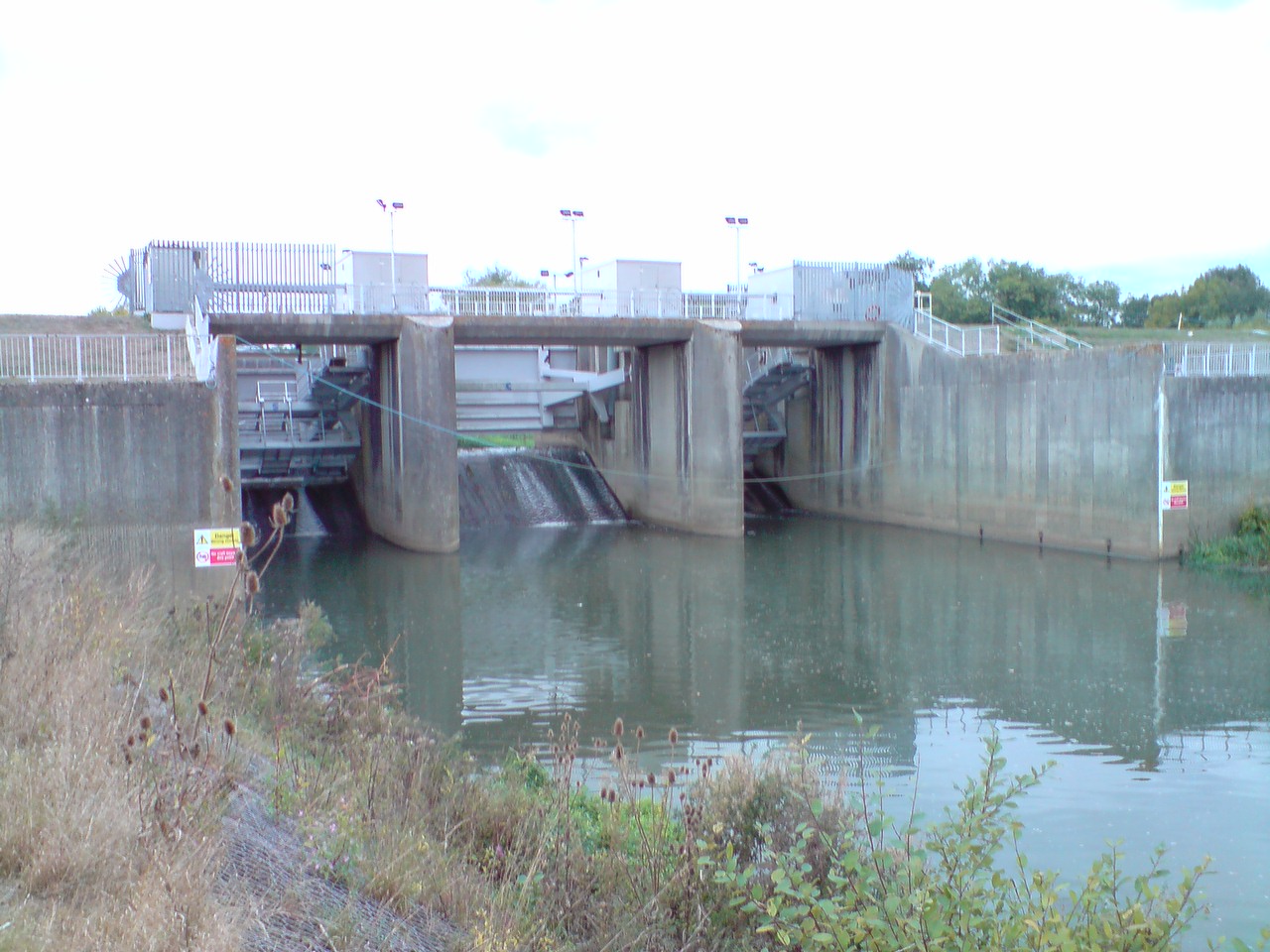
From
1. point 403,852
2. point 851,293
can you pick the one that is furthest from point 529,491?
point 403,852

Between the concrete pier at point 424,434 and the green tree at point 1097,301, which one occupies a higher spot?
the green tree at point 1097,301

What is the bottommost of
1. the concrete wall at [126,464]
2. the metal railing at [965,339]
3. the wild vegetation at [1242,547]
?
the wild vegetation at [1242,547]

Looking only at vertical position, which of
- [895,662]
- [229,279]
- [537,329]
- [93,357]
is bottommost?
[895,662]

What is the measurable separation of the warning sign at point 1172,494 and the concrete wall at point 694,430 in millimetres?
8369

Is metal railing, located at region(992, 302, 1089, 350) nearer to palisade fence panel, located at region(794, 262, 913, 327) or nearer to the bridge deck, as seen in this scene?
palisade fence panel, located at region(794, 262, 913, 327)

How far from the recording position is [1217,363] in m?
20.6

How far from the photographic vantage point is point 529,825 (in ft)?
18.3

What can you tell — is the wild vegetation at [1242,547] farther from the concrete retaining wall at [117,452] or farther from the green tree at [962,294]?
the green tree at [962,294]

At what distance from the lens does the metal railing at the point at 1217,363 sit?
20.0m

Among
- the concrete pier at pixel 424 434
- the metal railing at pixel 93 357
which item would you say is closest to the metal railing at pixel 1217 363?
the concrete pier at pixel 424 434

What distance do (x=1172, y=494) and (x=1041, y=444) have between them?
119 inches

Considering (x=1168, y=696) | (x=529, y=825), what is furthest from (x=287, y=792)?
(x=1168, y=696)

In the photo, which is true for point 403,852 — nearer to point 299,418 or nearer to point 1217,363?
point 1217,363

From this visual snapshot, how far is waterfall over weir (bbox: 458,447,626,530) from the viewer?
2836 centimetres
